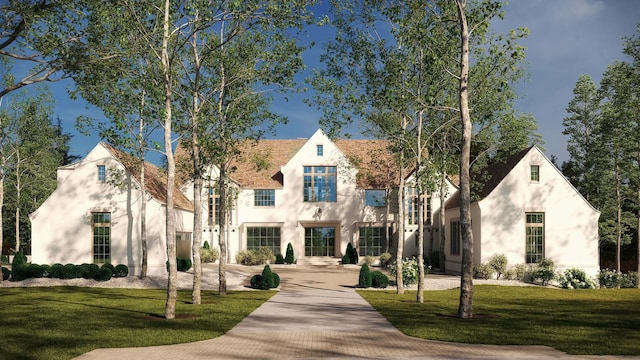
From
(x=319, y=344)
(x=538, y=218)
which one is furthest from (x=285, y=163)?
(x=319, y=344)

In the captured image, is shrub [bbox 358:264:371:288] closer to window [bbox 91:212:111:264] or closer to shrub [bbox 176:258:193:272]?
shrub [bbox 176:258:193:272]

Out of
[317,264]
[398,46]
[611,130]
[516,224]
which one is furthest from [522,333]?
[317,264]

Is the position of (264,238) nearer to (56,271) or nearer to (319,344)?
(56,271)

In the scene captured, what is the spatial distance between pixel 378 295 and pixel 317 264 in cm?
2064

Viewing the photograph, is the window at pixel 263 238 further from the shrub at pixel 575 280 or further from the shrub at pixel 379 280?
the shrub at pixel 575 280

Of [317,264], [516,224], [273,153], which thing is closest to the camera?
[516,224]

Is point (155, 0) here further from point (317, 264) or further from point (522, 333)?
point (317, 264)

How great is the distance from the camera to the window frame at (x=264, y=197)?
47.5 meters

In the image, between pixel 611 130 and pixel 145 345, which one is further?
pixel 611 130

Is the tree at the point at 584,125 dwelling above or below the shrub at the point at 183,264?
above

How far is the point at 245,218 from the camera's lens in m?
47.4

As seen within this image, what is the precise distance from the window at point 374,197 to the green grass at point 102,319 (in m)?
21.0

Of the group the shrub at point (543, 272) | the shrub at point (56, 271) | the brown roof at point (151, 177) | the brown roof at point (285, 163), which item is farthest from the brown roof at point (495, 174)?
the shrub at point (56, 271)

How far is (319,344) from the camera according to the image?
43.9ft
